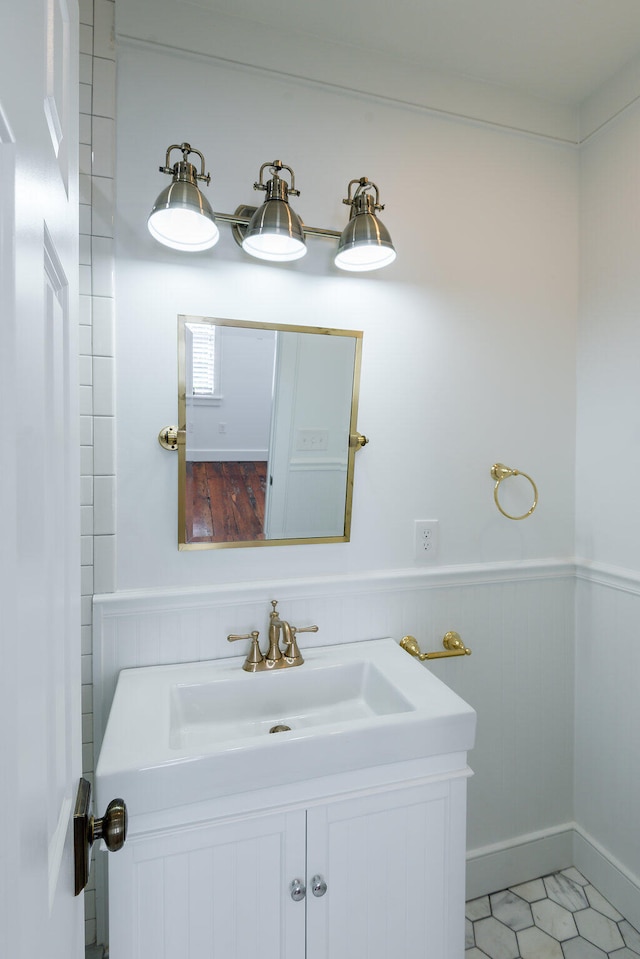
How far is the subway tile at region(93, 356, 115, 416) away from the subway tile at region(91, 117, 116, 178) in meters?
0.45

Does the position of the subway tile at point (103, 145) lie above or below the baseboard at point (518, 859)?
above

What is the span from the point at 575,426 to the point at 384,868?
1.42 m

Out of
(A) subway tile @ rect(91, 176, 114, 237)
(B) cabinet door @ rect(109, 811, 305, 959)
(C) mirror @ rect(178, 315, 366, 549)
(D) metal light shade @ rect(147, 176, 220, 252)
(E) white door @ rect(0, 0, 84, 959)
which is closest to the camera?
(E) white door @ rect(0, 0, 84, 959)

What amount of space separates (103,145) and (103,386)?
58 centimetres

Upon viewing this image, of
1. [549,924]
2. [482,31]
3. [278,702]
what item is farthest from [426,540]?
[482,31]

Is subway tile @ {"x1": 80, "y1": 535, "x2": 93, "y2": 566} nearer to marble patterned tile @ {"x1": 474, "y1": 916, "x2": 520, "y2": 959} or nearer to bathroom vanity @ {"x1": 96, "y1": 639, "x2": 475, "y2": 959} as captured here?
bathroom vanity @ {"x1": 96, "y1": 639, "x2": 475, "y2": 959}

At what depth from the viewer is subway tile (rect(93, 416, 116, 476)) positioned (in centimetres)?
132

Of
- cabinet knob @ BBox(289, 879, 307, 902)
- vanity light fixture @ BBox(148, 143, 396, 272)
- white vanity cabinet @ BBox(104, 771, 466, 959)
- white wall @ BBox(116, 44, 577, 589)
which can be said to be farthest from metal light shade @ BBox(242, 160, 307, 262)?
cabinet knob @ BBox(289, 879, 307, 902)

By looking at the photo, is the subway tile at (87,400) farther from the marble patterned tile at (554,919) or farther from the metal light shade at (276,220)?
the marble patterned tile at (554,919)

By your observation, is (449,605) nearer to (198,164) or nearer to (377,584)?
(377,584)

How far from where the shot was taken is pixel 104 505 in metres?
1.33

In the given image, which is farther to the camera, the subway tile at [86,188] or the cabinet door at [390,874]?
the subway tile at [86,188]

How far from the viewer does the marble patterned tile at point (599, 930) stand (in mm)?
1500

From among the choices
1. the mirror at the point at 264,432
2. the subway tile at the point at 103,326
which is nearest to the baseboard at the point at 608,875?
the mirror at the point at 264,432
